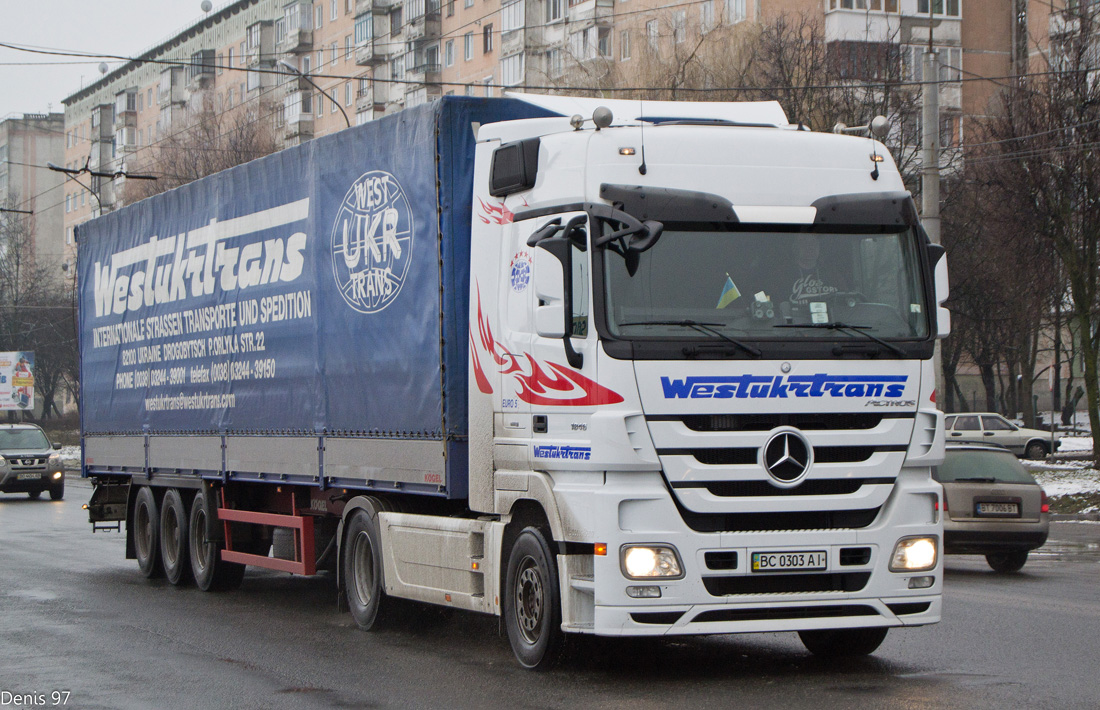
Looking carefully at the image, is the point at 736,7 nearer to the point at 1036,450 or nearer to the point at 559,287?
the point at 1036,450

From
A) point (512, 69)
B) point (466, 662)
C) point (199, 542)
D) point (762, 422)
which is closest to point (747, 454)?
point (762, 422)

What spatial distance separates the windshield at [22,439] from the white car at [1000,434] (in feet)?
80.1

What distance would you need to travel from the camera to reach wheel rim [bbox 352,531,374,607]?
1097 cm

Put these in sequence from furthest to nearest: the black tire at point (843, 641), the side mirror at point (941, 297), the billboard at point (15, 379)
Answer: the billboard at point (15, 379)
the black tire at point (843, 641)
the side mirror at point (941, 297)

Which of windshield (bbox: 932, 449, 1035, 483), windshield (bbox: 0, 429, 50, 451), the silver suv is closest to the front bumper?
windshield (bbox: 932, 449, 1035, 483)

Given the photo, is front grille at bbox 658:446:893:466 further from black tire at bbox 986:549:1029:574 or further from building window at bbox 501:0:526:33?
building window at bbox 501:0:526:33

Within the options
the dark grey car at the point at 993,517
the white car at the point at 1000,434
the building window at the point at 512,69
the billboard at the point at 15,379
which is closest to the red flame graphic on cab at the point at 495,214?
the dark grey car at the point at 993,517

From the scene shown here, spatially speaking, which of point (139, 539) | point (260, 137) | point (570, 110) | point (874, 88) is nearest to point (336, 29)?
point (260, 137)

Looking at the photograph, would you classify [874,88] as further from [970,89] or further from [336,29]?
[336,29]

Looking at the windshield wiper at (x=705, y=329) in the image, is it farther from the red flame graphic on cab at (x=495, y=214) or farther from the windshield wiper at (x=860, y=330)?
the red flame graphic on cab at (x=495, y=214)

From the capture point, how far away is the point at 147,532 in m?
15.6

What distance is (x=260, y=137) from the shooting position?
60438 millimetres

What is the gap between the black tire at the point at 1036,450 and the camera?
41.7 metres

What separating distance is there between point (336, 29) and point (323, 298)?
7182 cm
